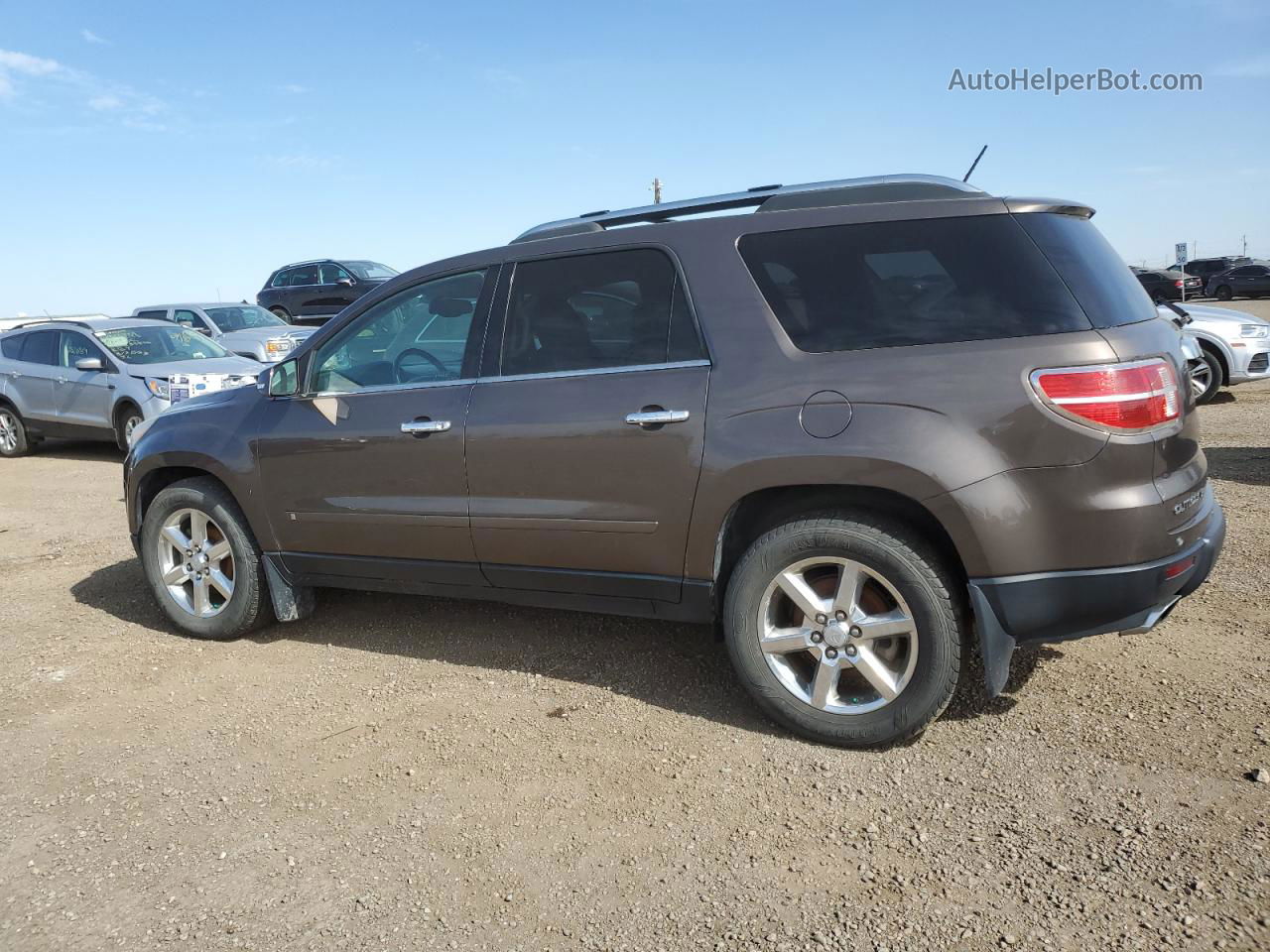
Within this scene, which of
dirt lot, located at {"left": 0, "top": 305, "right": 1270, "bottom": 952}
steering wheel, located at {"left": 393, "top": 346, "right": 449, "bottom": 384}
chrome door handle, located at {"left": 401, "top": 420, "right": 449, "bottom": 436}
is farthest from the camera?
steering wheel, located at {"left": 393, "top": 346, "right": 449, "bottom": 384}

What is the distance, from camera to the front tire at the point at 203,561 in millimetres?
4699

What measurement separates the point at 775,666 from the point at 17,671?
11.9 feet

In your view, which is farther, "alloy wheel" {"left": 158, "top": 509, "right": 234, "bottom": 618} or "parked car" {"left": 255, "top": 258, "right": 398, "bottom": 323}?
"parked car" {"left": 255, "top": 258, "right": 398, "bottom": 323}

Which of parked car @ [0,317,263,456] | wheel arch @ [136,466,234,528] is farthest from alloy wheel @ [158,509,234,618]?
parked car @ [0,317,263,456]

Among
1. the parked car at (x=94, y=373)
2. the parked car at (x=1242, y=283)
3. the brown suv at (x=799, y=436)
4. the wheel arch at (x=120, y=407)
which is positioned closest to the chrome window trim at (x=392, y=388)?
the brown suv at (x=799, y=436)

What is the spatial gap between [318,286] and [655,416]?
59.7 ft

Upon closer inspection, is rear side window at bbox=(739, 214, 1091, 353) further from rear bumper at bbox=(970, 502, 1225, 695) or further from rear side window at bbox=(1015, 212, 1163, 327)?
rear bumper at bbox=(970, 502, 1225, 695)

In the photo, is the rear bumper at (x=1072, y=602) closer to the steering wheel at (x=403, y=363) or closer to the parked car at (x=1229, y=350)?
the steering wheel at (x=403, y=363)

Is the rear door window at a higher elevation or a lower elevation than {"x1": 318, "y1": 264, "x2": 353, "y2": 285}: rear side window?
lower

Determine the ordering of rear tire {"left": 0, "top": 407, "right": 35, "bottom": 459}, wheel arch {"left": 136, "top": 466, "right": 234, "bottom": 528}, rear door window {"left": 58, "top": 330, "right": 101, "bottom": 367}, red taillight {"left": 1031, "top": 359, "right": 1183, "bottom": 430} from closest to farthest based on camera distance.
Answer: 1. red taillight {"left": 1031, "top": 359, "right": 1183, "bottom": 430}
2. wheel arch {"left": 136, "top": 466, "right": 234, "bottom": 528}
3. rear door window {"left": 58, "top": 330, "right": 101, "bottom": 367}
4. rear tire {"left": 0, "top": 407, "right": 35, "bottom": 459}

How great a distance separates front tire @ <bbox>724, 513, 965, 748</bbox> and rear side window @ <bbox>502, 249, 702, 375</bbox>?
0.84 m

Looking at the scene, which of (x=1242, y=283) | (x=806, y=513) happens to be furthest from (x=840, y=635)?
(x=1242, y=283)

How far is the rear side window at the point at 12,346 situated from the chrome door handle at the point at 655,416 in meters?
11.7

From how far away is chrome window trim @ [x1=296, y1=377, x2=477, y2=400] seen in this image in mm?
4047
